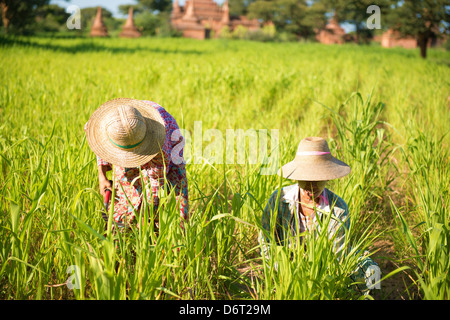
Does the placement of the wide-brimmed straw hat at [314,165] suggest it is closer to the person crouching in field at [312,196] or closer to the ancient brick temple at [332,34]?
the person crouching in field at [312,196]

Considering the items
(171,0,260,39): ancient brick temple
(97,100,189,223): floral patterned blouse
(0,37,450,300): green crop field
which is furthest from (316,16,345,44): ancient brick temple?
(97,100,189,223): floral patterned blouse

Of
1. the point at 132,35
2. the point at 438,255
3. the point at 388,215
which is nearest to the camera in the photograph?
the point at 438,255

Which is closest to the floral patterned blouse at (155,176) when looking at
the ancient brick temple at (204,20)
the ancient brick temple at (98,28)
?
the ancient brick temple at (98,28)

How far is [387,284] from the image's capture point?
1.89 meters

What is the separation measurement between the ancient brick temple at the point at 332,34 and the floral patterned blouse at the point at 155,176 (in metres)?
43.2

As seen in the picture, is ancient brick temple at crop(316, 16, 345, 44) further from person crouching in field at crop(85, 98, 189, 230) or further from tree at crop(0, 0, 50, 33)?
person crouching in field at crop(85, 98, 189, 230)

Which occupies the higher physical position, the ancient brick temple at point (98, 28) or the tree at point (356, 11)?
the tree at point (356, 11)

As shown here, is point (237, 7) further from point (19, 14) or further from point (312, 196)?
point (312, 196)

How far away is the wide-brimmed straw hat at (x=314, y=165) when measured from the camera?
1.49 metres

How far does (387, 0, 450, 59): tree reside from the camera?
643 inches

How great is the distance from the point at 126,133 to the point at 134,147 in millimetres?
91
